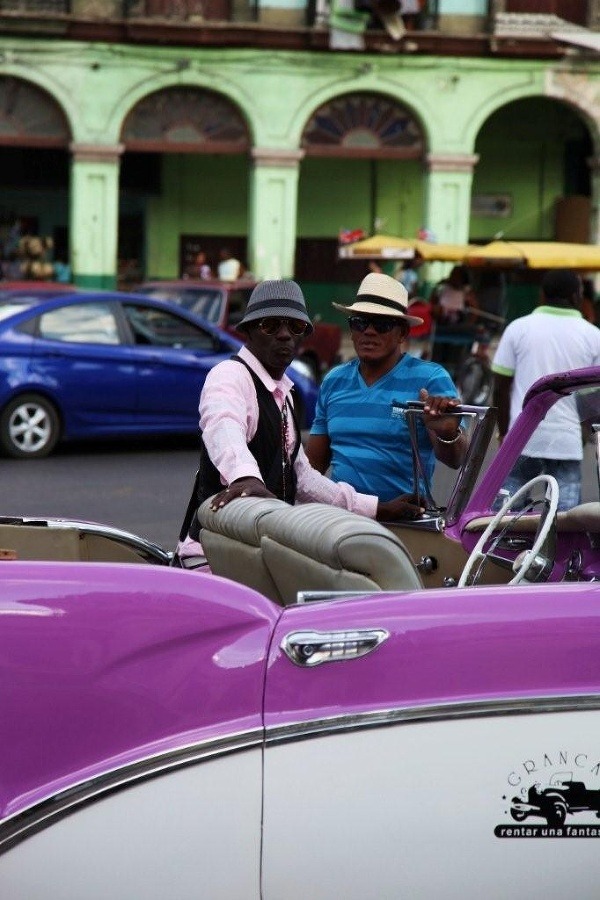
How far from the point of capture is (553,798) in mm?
2752

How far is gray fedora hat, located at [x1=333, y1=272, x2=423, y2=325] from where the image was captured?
5.15 m

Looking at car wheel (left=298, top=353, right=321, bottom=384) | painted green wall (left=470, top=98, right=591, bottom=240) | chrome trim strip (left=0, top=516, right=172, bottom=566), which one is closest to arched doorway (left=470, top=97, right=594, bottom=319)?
painted green wall (left=470, top=98, right=591, bottom=240)

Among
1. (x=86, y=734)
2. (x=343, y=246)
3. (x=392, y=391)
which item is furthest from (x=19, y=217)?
(x=86, y=734)

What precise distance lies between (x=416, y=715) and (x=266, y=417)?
1.94 metres

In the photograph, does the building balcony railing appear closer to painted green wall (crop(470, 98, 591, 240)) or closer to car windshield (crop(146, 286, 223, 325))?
painted green wall (crop(470, 98, 591, 240))

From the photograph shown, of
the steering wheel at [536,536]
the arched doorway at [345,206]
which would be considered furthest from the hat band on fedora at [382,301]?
the arched doorway at [345,206]

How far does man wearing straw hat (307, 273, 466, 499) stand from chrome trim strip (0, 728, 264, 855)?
2.38 meters

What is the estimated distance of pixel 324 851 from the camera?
2738mm

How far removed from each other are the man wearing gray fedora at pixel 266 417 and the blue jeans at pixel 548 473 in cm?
45

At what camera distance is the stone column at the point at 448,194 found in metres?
29.1

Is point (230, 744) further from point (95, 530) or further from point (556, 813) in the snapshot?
point (95, 530)

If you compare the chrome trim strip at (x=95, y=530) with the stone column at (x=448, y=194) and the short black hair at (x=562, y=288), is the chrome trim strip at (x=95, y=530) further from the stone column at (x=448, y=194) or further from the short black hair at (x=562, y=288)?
the stone column at (x=448, y=194)

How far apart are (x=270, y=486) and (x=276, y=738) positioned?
1.87 metres

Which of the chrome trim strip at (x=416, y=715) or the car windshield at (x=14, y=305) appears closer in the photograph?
the chrome trim strip at (x=416, y=715)
